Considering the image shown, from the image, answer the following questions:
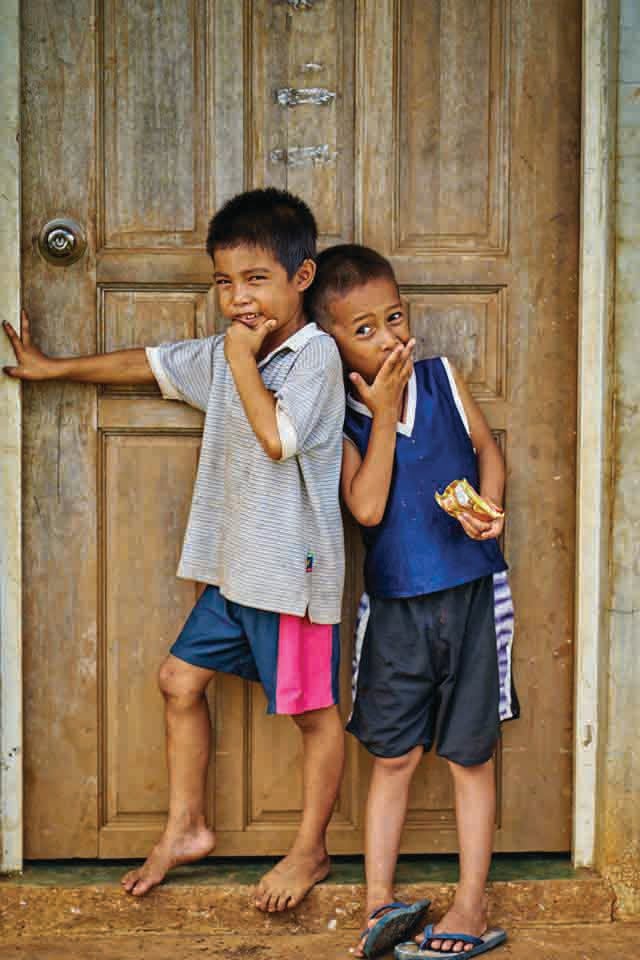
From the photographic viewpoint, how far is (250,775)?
2.94 m

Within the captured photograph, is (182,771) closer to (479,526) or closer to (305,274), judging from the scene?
(479,526)

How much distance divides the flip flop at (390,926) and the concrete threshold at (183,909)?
13cm

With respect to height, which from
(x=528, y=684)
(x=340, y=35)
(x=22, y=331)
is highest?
(x=340, y=35)

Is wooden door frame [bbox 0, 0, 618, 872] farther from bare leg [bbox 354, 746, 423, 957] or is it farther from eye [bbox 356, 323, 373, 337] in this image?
eye [bbox 356, 323, 373, 337]

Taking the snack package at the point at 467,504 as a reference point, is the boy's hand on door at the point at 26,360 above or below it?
above

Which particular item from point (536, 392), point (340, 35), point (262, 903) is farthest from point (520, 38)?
point (262, 903)

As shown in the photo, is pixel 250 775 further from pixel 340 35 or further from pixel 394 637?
pixel 340 35

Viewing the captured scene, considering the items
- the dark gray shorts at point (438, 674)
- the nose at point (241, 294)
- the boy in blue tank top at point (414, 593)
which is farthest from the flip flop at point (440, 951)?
the nose at point (241, 294)

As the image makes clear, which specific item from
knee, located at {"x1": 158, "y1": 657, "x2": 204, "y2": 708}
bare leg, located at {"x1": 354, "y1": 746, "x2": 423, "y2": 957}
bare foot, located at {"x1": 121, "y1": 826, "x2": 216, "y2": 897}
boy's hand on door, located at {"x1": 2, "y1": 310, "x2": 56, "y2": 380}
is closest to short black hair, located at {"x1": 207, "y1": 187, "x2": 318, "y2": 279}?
boy's hand on door, located at {"x1": 2, "y1": 310, "x2": 56, "y2": 380}

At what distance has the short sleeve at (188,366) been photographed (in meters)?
2.73

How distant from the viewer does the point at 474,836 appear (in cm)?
270

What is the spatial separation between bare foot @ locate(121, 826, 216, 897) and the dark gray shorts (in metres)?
0.50

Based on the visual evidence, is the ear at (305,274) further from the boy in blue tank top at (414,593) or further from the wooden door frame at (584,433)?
the wooden door frame at (584,433)

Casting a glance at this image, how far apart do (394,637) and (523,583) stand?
1.39 feet
